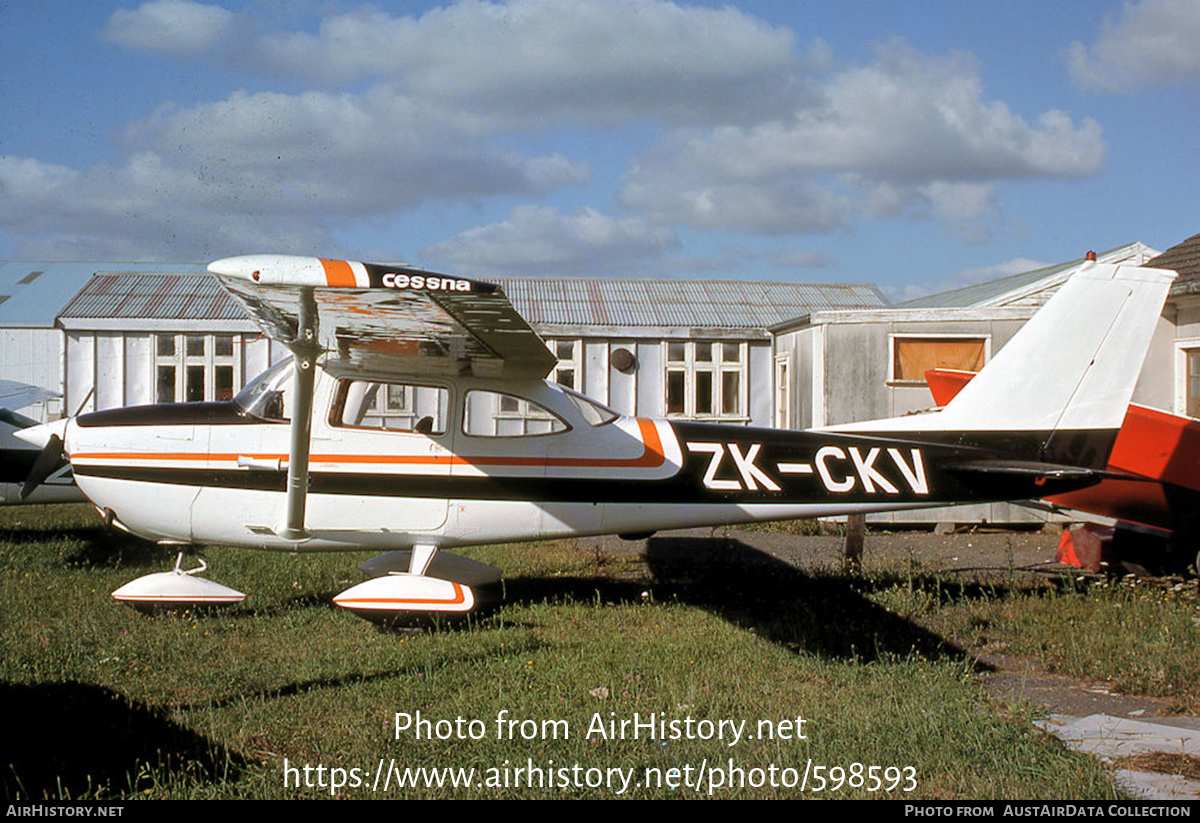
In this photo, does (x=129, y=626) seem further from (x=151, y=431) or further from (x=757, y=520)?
(x=757, y=520)

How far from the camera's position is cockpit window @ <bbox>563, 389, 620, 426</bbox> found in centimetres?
721

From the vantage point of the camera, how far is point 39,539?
10.8 metres

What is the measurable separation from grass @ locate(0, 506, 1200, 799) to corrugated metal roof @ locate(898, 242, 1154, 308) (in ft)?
25.7

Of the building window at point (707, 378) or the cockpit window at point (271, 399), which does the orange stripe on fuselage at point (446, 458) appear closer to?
the cockpit window at point (271, 399)

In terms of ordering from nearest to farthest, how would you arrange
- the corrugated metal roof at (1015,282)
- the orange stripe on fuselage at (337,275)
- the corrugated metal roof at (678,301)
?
the orange stripe on fuselage at (337,275) < the corrugated metal roof at (1015,282) < the corrugated metal roof at (678,301)

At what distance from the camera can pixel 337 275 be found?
4.51 m

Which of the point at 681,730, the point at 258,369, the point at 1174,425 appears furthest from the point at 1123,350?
the point at 258,369

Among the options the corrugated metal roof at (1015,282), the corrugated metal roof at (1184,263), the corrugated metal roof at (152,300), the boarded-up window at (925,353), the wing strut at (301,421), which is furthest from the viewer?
the corrugated metal roof at (152,300)

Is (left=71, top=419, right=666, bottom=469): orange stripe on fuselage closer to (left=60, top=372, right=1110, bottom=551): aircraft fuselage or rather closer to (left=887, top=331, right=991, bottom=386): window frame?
(left=60, top=372, right=1110, bottom=551): aircraft fuselage

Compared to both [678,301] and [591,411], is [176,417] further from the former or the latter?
[678,301]

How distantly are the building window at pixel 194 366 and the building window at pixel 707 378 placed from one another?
7305mm

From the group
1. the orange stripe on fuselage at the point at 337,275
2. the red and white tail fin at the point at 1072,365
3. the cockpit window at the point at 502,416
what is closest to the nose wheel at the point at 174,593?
the cockpit window at the point at 502,416

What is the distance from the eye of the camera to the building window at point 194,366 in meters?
15.5

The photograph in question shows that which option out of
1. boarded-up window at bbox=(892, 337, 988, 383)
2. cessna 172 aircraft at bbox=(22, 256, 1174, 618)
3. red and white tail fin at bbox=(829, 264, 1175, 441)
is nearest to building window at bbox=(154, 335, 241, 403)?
cessna 172 aircraft at bbox=(22, 256, 1174, 618)
